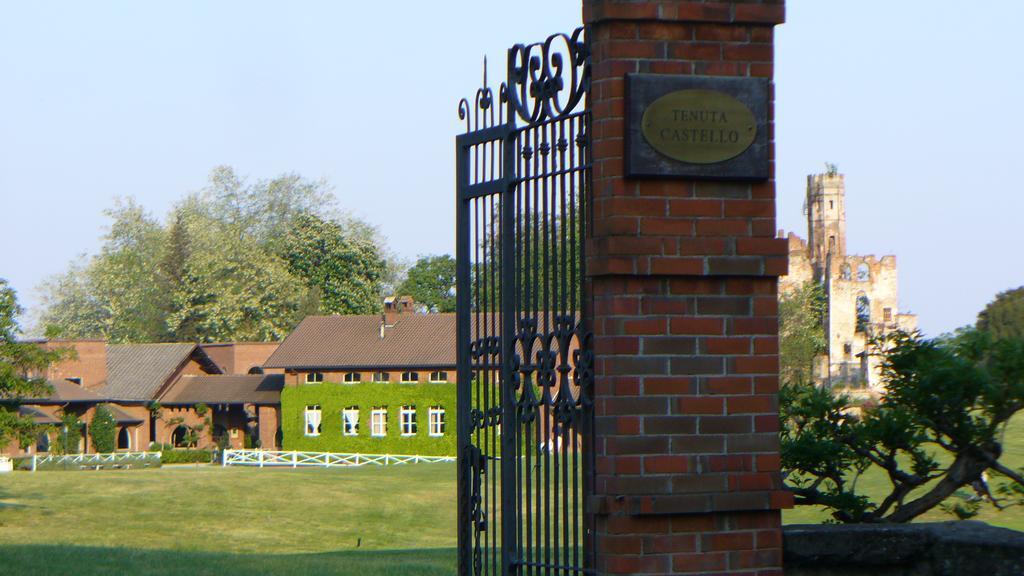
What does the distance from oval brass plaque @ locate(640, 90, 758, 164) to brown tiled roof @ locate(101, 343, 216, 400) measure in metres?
65.1

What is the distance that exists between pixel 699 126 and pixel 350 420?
58127 millimetres

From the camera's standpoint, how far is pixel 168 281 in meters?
83.0

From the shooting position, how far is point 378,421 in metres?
62.5

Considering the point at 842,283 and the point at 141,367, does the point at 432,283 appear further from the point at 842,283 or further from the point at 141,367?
the point at 842,283

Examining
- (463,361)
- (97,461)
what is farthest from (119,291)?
(463,361)

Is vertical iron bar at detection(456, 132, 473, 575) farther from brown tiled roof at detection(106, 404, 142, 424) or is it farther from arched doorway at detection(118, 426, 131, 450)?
arched doorway at detection(118, 426, 131, 450)

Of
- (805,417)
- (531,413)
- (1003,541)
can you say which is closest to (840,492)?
(805,417)

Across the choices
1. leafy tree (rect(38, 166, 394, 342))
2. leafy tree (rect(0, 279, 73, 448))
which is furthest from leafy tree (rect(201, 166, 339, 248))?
leafy tree (rect(0, 279, 73, 448))

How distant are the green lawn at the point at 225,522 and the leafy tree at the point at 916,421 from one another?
820cm

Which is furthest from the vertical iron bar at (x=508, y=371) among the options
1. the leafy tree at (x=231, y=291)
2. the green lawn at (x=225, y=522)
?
the leafy tree at (x=231, y=291)

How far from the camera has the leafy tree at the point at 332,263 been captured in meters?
78.7

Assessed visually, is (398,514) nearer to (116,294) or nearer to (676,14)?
(676,14)

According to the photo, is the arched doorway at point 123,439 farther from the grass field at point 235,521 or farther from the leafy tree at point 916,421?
the leafy tree at point 916,421

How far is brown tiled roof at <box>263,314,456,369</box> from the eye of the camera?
62656 mm
